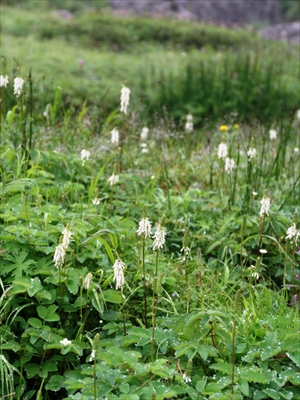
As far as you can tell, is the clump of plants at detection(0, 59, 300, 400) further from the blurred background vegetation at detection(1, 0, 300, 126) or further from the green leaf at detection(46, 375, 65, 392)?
the blurred background vegetation at detection(1, 0, 300, 126)

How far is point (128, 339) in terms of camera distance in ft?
7.88

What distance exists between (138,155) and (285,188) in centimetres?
128

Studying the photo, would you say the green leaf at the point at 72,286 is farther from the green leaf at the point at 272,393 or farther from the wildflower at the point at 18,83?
the wildflower at the point at 18,83

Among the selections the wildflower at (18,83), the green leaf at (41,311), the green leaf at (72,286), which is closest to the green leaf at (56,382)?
the green leaf at (41,311)

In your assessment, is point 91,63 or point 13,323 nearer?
point 13,323

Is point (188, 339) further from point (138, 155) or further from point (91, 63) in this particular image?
point (91, 63)

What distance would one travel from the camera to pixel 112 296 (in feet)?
8.91

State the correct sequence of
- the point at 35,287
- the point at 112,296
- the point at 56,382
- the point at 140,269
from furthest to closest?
1. the point at 140,269
2. the point at 112,296
3. the point at 35,287
4. the point at 56,382

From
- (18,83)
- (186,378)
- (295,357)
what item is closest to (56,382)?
(186,378)

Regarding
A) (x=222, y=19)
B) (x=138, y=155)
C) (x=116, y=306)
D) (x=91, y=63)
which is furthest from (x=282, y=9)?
(x=116, y=306)

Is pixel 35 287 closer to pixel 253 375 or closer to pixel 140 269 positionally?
pixel 140 269

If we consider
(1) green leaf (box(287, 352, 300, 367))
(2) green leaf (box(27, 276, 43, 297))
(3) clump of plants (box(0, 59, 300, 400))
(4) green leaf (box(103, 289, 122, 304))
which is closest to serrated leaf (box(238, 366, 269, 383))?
(3) clump of plants (box(0, 59, 300, 400))

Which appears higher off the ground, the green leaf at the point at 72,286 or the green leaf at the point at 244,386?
the green leaf at the point at 72,286

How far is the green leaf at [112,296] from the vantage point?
2.70 m
